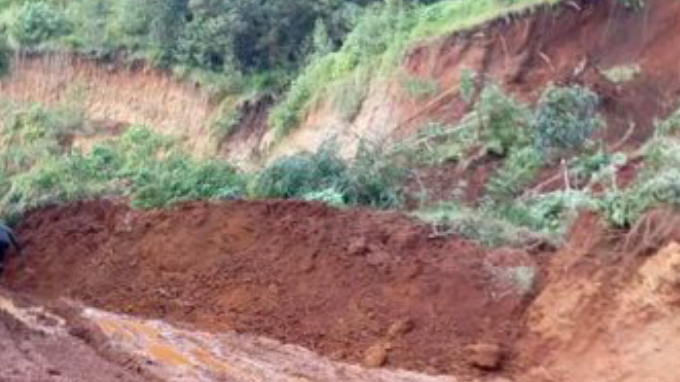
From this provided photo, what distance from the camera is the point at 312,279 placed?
1570cm

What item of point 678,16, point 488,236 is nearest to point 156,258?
point 488,236

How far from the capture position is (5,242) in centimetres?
1905

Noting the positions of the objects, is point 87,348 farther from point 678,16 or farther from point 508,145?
point 678,16

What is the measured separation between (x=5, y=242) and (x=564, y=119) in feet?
25.0

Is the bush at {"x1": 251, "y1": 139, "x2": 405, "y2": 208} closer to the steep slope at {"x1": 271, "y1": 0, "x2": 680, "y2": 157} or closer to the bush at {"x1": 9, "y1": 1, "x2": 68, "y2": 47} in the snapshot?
the steep slope at {"x1": 271, "y1": 0, "x2": 680, "y2": 157}

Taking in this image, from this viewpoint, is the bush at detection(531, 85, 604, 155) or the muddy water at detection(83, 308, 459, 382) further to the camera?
the bush at detection(531, 85, 604, 155)

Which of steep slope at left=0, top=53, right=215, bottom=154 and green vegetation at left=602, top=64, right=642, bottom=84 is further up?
green vegetation at left=602, top=64, right=642, bottom=84

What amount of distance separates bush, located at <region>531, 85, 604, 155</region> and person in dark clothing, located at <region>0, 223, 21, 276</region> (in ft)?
23.6

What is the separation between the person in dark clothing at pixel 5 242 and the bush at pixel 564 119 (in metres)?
7.20

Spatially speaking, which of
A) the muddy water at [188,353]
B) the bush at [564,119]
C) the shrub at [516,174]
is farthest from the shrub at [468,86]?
the muddy water at [188,353]

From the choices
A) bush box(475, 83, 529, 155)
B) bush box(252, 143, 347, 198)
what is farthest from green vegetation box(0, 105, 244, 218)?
bush box(475, 83, 529, 155)

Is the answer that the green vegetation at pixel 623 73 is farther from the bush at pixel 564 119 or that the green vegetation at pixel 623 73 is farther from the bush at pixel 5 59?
the bush at pixel 5 59

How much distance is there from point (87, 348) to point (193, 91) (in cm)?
1775

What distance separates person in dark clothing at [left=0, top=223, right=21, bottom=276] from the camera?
18938mm
